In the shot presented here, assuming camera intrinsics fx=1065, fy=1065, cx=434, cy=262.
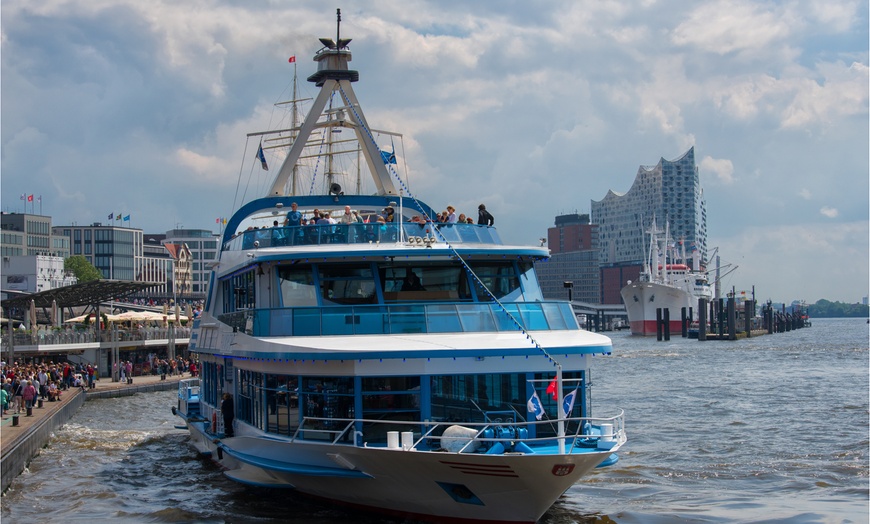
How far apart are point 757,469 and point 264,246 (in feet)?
44.6

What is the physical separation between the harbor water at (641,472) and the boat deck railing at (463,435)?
1785 millimetres

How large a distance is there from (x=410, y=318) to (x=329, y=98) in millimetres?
9155

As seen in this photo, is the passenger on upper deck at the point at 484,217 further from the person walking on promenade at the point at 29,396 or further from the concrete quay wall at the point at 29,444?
the person walking on promenade at the point at 29,396

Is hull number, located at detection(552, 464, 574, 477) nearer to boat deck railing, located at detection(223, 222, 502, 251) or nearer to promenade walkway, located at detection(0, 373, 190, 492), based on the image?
boat deck railing, located at detection(223, 222, 502, 251)

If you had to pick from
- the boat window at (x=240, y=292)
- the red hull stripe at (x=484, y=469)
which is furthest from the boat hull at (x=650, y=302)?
the red hull stripe at (x=484, y=469)

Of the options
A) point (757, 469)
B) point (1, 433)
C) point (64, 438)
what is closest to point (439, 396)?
point (757, 469)

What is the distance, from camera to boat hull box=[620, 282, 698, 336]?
149875mm

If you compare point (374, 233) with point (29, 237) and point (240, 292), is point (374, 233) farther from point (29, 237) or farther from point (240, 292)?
point (29, 237)

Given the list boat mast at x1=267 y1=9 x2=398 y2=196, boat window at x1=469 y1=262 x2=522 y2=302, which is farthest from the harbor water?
boat mast at x1=267 y1=9 x2=398 y2=196

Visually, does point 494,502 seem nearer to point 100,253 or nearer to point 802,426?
point 802,426

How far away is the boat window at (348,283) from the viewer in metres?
19.9

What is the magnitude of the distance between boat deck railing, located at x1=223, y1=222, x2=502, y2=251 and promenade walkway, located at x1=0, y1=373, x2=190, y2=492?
8.15 m

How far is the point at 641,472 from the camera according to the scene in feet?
85.6

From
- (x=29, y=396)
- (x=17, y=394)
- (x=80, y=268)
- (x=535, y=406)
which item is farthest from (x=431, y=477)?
(x=80, y=268)
